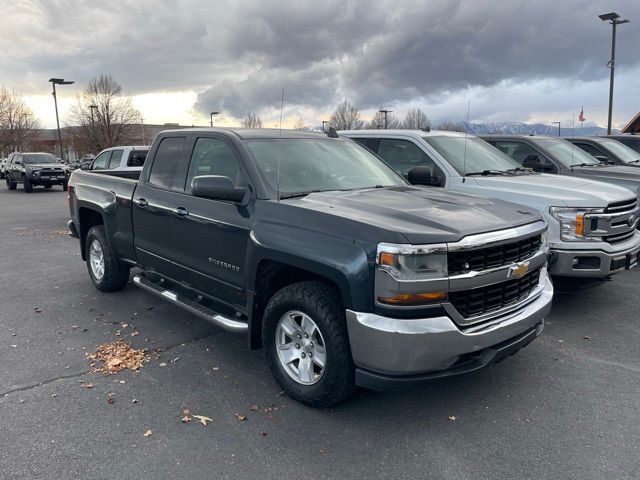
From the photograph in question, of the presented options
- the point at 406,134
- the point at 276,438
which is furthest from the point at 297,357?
the point at 406,134

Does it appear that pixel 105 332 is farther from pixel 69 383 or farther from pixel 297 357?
pixel 297 357

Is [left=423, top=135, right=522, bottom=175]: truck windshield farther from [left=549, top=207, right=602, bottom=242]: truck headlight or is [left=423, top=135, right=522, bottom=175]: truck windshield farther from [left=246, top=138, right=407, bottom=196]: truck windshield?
[left=246, top=138, right=407, bottom=196]: truck windshield

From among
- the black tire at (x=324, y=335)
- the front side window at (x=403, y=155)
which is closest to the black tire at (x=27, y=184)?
the front side window at (x=403, y=155)

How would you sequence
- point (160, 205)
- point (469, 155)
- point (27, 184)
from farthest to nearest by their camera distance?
point (27, 184) < point (469, 155) < point (160, 205)

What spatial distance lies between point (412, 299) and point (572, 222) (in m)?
3.17

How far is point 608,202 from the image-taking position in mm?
5293

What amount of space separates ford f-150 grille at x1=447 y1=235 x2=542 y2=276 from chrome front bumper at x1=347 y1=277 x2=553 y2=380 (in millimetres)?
336

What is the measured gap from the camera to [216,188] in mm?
3701

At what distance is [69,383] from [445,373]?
2.81 metres

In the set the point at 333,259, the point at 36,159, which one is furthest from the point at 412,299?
the point at 36,159

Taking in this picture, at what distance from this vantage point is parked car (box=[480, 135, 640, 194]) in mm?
8000

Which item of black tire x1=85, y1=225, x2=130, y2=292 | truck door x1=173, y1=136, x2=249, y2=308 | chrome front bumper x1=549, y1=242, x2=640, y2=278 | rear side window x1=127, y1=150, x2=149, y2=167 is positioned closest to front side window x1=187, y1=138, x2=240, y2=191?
truck door x1=173, y1=136, x2=249, y2=308

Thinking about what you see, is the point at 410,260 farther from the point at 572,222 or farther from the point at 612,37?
the point at 612,37

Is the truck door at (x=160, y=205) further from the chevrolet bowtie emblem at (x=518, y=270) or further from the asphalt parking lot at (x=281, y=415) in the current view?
the chevrolet bowtie emblem at (x=518, y=270)
